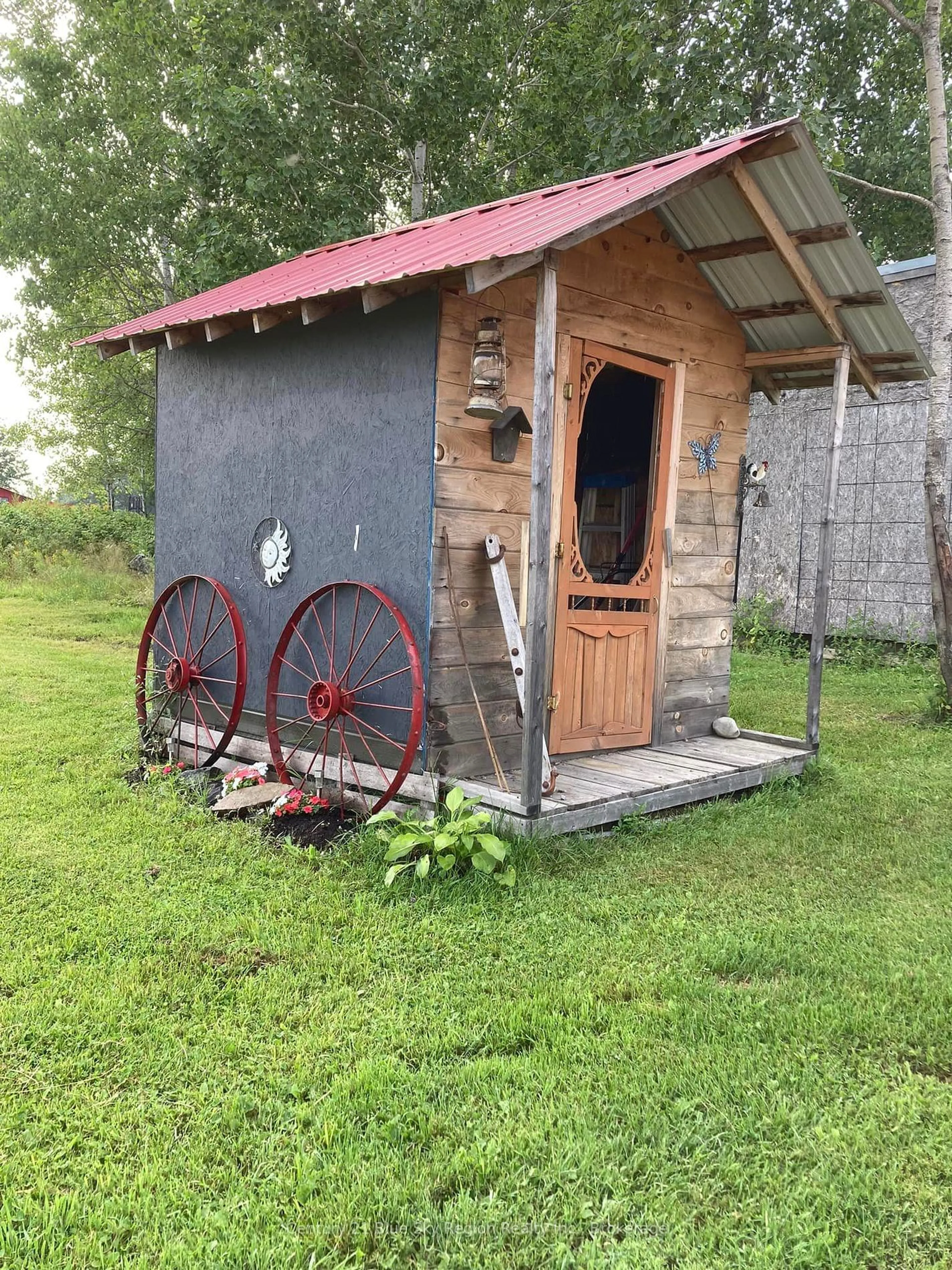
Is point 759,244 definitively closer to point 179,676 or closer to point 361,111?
point 179,676

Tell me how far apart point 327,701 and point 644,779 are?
5.45 feet

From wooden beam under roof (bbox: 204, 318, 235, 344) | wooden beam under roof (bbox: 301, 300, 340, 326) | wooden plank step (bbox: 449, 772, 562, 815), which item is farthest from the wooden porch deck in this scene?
wooden beam under roof (bbox: 204, 318, 235, 344)

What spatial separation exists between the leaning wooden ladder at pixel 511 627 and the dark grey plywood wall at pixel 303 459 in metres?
0.31

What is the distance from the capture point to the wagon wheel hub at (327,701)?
4664 mm

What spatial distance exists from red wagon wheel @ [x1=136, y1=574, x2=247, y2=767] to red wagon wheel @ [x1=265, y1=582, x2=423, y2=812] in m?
0.43

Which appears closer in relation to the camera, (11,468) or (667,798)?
(667,798)

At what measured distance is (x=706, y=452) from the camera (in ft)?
18.7

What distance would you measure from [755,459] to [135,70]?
12825 millimetres

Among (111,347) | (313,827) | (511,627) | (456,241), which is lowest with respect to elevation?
(313,827)

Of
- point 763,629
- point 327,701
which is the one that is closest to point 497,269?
point 327,701

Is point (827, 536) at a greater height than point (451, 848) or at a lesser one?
greater

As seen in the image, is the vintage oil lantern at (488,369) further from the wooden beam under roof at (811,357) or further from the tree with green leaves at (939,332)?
the tree with green leaves at (939,332)

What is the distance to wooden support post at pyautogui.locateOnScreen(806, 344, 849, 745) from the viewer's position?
218 inches

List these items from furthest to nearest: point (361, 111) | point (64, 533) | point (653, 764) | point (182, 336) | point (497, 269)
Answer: point (64, 533) < point (361, 111) < point (182, 336) < point (653, 764) < point (497, 269)
